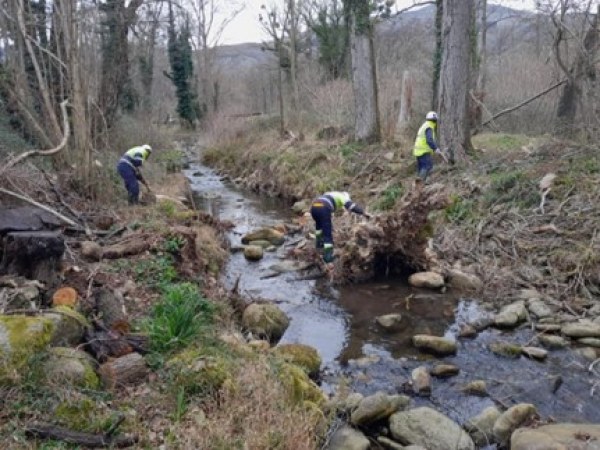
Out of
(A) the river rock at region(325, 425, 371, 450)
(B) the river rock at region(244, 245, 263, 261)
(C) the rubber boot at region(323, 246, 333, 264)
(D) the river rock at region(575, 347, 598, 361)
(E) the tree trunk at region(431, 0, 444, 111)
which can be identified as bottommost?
(D) the river rock at region(575, 347, 598, 361)

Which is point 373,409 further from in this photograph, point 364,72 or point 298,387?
point 364,72

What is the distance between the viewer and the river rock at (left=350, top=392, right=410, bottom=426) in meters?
4.85

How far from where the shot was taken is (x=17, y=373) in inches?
149

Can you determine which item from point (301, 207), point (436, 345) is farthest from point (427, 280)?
point (301, 207)

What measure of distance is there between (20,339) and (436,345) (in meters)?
4.59

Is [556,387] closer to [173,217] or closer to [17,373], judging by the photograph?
[17,373]

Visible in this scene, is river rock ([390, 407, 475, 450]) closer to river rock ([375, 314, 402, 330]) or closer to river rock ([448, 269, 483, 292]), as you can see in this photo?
river rock ([375, 314, 402, 330])

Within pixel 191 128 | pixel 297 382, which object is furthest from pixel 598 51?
pixel 191 128

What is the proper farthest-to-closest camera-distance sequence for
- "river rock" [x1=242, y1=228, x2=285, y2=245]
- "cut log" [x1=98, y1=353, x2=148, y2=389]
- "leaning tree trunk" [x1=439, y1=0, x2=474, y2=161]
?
"leaning tree trunk" [x1=439, y1=0, x2=474, y2=161] → "river rock" [x1=242, y1=228, x2=285, y2=245] → "cut log" [x1=98, y1=353, x2=148, y2=389]

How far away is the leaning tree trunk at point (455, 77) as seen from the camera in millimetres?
12242

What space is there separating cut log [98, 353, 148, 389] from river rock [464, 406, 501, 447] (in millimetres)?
3052

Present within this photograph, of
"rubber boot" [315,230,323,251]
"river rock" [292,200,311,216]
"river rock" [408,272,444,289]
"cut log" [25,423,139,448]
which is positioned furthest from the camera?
"river rock" [292,200,311,216]

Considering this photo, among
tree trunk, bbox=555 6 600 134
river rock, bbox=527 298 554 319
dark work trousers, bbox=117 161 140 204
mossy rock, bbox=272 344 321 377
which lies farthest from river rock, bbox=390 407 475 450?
tree trunk, bbox=555 6 600 134

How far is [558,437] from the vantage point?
4.24m
